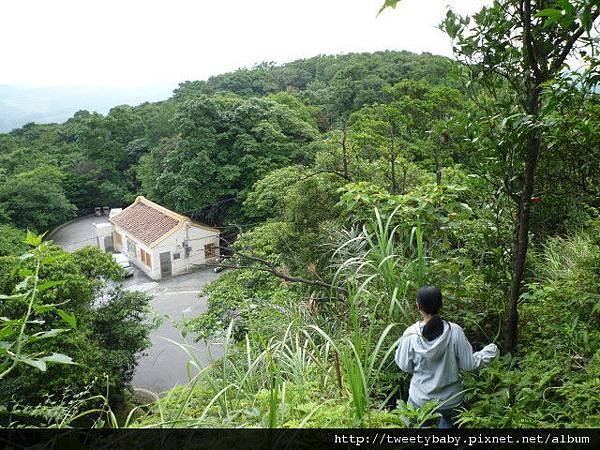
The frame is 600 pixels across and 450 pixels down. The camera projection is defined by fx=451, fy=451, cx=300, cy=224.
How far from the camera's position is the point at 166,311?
494 inches

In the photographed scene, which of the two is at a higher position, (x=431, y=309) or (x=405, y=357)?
(x=431, y=309)

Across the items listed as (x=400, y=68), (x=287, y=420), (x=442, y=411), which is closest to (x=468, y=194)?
(x=442, y=411)

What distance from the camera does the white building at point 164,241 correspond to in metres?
15.0

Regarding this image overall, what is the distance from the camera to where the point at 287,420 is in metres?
1.44

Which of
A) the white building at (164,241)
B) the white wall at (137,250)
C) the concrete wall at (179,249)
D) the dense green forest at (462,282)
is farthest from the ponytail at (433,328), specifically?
the white wall at (137,250)

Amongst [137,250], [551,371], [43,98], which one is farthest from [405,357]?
[43,98]

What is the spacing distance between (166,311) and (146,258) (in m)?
3.73

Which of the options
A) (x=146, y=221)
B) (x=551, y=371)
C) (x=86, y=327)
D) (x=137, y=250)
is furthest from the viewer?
(x=146, y=221)

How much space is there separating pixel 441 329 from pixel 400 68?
23.5 meters

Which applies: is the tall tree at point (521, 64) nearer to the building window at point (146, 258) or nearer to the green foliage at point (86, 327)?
the green foliage at point (86, 327)

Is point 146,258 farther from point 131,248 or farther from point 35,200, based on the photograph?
point 35,200

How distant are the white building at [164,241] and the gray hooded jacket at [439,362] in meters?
13.2

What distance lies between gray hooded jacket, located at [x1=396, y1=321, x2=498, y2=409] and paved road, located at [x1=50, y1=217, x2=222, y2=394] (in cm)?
438

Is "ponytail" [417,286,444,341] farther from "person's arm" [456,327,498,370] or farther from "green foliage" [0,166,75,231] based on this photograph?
"green foliage" [0,166,75,231]
